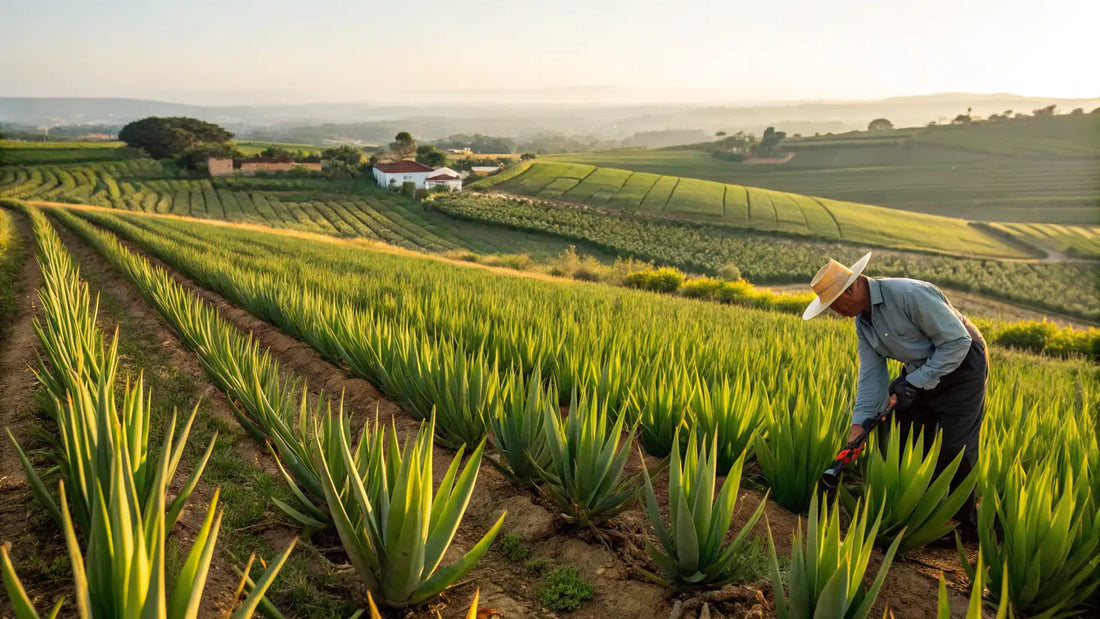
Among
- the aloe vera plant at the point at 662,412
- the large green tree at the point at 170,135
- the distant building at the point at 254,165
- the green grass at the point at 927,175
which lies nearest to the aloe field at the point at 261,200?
the distant building at the point at 254,165

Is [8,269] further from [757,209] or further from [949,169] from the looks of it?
[949,169]

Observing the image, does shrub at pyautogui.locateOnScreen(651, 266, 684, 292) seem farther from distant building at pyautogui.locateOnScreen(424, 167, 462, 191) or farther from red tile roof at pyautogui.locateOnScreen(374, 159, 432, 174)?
red tile roof at pyautogui.locateOnScreen(374, 159, 432, 174)

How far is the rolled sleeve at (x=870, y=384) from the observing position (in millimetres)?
3521

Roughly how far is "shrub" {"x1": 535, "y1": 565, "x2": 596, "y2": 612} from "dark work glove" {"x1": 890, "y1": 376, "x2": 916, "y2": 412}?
1.95 metres

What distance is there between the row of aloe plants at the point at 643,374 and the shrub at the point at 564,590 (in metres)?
0.80

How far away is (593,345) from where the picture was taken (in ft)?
18.8

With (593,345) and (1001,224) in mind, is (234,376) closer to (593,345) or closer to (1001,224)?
(593,345)

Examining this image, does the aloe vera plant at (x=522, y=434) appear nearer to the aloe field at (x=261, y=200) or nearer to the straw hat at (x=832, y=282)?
the straw hat at (x=832, y=282)

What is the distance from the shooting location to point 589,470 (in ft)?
10.3

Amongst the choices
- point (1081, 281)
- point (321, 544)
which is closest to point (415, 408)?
point (321, 544)

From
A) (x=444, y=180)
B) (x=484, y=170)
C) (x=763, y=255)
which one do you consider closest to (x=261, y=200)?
(x=444, y=180)

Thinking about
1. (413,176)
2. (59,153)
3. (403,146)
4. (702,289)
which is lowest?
(702,289)

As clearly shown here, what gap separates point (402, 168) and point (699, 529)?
7084 cm

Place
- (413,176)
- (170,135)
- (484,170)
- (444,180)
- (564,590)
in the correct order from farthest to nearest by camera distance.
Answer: (484,170) → (170,135) → (413,176) → (444,180) → (564,590)
